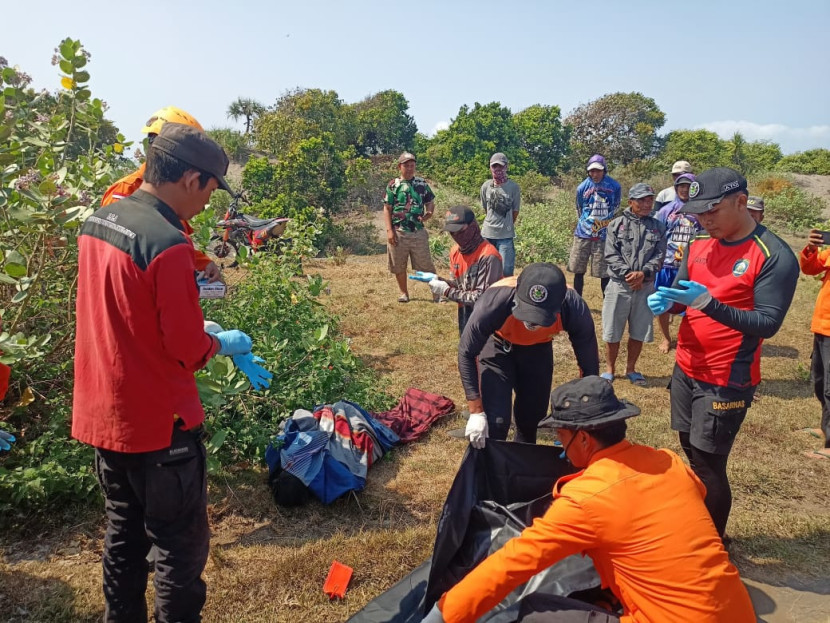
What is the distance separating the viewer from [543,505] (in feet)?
8.70

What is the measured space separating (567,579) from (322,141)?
11.7 metres

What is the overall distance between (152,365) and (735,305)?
249 cm

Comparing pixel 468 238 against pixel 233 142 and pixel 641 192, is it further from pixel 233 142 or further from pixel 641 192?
pixel 233 142

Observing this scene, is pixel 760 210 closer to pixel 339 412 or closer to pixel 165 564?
pixel 339 412

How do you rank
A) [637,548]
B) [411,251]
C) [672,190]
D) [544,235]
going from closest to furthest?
[637,548] → [672,190] → [411,251] → [544,235]

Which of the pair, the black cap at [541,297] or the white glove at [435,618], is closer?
the white glove at [435,618]

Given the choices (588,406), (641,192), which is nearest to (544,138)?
(641,192)

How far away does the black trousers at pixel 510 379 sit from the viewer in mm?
3186

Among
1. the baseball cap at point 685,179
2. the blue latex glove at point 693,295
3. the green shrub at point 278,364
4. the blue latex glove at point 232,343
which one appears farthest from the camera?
the baseball cap at point 685,179

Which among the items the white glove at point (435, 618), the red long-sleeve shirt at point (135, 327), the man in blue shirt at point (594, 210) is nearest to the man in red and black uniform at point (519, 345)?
the white glove at point (435, 618)

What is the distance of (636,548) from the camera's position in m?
1.74

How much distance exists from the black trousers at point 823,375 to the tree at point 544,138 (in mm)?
19497

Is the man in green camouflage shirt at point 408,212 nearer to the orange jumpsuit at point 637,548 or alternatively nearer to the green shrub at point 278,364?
the green shrub at point 278,364

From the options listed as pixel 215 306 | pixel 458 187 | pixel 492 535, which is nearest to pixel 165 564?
pixel 492 535
